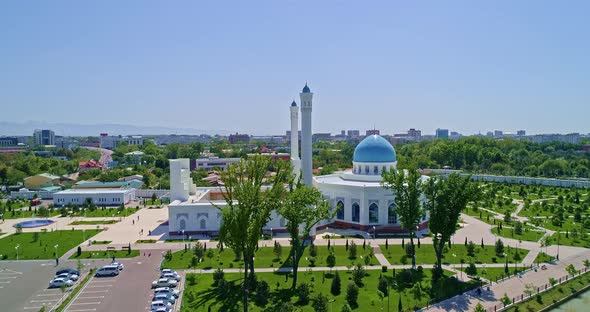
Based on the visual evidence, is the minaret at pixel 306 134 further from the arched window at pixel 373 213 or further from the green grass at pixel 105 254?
the green grass at pixel 105 254

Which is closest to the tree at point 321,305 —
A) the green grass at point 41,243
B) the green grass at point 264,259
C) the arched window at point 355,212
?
the green grass at point 264,259

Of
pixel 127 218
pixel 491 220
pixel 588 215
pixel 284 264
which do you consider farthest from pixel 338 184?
pixel 588 215

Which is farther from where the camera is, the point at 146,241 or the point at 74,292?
the point at 146,241

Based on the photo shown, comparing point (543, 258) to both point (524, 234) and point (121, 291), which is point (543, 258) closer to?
point (524, 234)

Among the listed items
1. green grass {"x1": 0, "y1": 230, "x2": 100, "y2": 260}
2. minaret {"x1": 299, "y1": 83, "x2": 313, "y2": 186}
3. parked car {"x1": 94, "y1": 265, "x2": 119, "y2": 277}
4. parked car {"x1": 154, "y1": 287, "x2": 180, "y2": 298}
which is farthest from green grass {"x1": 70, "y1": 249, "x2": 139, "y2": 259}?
minaret {"x1": 299, "y1": 83, "x2": 313, "y2": 186}

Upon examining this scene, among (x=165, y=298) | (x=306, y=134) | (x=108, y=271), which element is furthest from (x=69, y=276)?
(x=306, y=134)

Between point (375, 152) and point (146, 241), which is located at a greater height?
point (375, 152)
